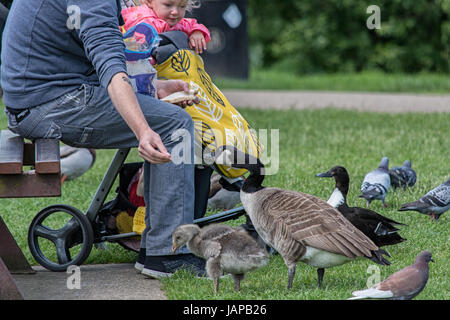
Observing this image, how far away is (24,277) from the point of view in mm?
4496

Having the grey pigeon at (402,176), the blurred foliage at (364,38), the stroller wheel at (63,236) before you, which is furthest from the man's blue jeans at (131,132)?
the blurred foliage at (364,38)

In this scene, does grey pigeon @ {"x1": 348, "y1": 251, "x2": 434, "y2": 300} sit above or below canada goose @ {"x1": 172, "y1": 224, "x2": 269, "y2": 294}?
below

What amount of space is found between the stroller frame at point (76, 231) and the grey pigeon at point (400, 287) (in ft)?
4.11

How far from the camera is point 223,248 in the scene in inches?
153

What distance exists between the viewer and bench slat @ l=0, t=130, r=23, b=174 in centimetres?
399

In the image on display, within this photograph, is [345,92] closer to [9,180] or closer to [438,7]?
[438,7]

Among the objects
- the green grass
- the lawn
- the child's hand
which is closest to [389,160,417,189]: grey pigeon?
the lawn

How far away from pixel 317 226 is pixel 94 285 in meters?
1.34

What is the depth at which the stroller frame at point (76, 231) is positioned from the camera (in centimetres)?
456

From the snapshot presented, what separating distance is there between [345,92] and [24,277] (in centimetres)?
1032

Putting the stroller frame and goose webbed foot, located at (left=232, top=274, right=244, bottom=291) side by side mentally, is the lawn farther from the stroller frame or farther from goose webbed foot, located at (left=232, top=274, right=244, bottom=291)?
the stroller frame

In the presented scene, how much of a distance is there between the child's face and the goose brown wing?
1.38 meters

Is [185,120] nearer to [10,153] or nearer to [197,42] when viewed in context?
[197,42]

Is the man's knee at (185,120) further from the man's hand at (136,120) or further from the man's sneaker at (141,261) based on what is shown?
the man's sneaker at (141,261)
